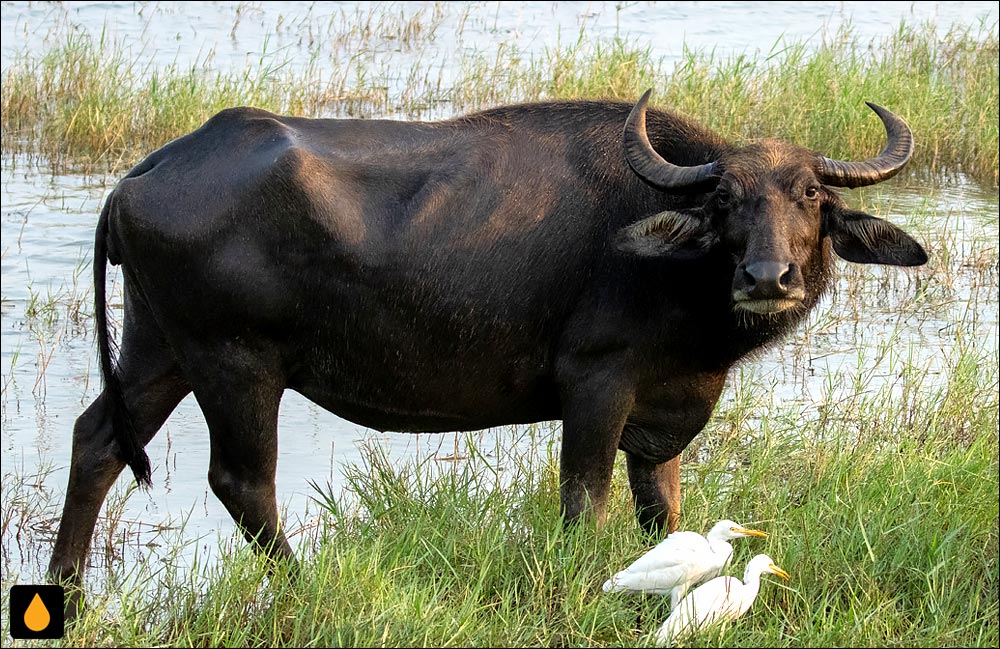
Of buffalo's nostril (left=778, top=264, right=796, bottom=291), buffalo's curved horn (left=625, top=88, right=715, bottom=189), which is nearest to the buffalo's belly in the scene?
buffalo's curved horn (left=625, top=88, right=715, bottom=189)

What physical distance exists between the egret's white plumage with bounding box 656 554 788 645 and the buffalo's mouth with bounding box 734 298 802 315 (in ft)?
2.44

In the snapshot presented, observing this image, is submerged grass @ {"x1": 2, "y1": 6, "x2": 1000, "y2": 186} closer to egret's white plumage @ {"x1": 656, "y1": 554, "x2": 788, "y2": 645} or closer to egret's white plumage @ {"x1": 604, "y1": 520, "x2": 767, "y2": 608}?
egret's white plumage @ {"x1": 604, "y1": 520, "x2": 767, "y2": 608}

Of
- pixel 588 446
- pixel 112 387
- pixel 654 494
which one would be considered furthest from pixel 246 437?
pixel 654 494

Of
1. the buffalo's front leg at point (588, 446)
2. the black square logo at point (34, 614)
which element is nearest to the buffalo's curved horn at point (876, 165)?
the buffalo's front leg at point (588, 446)

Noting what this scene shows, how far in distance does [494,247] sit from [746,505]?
→ 1.32m

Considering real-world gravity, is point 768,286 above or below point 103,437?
above

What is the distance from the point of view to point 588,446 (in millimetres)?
4398

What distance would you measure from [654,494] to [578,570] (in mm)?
617

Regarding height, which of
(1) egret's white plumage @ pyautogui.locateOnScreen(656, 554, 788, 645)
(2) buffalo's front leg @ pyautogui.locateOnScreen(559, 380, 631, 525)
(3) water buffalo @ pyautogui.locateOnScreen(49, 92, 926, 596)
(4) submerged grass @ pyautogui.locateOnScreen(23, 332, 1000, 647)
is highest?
(3) water buffalo @ pyautogui.locateOnScreen(49, 92, 926, 596)

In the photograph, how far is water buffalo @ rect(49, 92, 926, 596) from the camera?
426 centimetres

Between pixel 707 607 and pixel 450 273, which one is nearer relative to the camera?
pixel 707 607

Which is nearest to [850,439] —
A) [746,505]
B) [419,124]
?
[746,505]

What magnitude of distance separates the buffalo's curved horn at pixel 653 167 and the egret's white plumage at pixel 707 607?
1.14 m

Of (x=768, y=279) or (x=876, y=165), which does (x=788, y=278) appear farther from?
(x=876, y=165)
